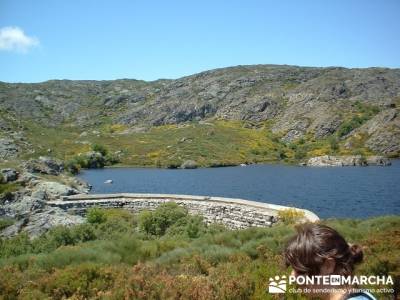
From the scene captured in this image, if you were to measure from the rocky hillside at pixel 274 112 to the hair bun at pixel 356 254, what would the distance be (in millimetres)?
89371

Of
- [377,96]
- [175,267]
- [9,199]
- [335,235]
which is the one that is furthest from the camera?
[377,96]

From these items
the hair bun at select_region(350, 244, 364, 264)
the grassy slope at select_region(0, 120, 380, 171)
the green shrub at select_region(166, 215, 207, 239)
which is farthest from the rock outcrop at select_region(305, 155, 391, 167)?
the hair bun at select_region(350, 244, 364, 264)

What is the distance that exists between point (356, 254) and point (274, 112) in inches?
6089

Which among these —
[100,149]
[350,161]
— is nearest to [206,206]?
[350,161]

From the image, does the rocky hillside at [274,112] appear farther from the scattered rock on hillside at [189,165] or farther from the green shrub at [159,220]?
the green shrub at [159,220]

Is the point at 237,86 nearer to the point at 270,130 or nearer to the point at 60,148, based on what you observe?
the point at 270,130

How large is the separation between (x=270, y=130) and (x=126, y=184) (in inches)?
3294

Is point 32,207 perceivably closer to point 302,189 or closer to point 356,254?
point 356,254

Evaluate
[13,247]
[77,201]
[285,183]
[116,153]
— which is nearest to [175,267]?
[13,247]

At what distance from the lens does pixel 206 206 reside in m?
25.7

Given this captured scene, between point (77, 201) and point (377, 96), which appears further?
point (377, 96)

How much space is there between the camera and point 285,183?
196 feet

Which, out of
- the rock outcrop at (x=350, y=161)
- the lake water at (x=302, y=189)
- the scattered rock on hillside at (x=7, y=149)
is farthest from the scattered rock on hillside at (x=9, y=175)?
the rock outcrop at (x=350, y=161)

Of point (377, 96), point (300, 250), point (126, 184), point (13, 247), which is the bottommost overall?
point (126, 184)
